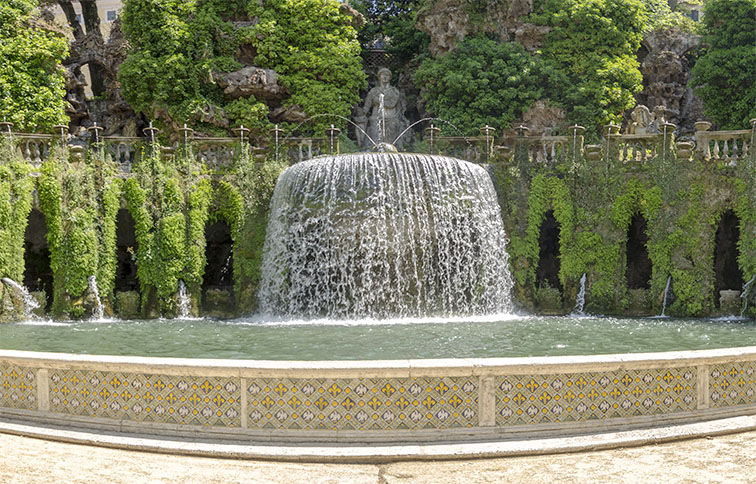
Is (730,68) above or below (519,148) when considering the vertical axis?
above

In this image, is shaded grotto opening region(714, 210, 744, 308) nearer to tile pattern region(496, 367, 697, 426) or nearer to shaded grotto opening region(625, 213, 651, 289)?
shaded grotto opening region(625, 213, 651, 289)

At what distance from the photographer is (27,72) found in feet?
68.4

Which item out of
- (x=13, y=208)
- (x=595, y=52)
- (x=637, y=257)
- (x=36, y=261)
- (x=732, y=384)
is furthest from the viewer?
(x=595, y=52)

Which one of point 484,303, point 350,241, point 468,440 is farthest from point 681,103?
point 468,440

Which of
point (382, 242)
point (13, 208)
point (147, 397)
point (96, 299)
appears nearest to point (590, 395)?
point (147, 397)

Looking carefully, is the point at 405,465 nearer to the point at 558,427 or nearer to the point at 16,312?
the point at 558,427

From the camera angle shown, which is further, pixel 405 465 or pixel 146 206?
pixel 146 206

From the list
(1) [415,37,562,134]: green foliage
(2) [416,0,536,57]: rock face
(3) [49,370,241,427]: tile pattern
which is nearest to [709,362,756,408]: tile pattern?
(3) [49,370,241,427]: tile pattern

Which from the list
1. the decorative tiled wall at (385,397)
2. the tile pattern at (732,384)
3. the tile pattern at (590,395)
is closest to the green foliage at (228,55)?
the decorative tiled wall at (385,397)

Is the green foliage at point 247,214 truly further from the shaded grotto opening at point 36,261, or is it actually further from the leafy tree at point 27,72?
the leafy tree at point 27,72

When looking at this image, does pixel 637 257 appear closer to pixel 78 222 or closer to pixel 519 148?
pixel 519 148

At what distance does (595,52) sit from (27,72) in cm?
1934

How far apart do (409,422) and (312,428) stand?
760 mm

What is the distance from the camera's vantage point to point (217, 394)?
525 centimetres
